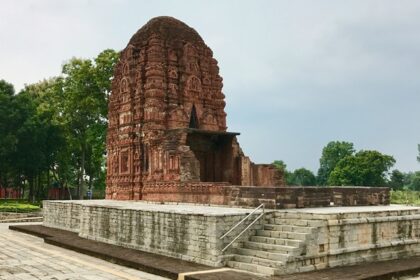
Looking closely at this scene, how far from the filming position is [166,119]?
19234mm

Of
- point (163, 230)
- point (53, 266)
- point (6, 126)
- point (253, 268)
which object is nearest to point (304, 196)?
point (253, 268)

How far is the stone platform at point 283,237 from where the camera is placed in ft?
31.1

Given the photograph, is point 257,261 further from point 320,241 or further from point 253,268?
point 320,241

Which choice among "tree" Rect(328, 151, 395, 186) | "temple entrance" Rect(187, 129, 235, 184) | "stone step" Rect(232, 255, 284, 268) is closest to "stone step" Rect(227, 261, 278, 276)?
"stone step" Rect(232, 255, 284, 268)

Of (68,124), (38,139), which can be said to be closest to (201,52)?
(68,124)

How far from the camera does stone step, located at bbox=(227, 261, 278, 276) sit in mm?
8844

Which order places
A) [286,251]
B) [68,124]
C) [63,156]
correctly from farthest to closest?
[63,156] → [68,124] → [286,251]

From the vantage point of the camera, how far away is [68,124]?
35.4m

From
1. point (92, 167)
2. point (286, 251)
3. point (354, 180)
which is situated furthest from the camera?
point (354, 180)

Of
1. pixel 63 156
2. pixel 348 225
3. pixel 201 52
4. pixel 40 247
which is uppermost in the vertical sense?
pixel 201 52

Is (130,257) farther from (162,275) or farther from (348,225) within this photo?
(348,225)

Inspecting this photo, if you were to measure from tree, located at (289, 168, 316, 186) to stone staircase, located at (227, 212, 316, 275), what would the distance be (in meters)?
76.4

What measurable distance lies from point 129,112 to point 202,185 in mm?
7254

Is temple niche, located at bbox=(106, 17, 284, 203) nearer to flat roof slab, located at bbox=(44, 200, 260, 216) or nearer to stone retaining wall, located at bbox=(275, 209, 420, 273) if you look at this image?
flat roof slab, located at bbox=(44, 200, 260, 216)
